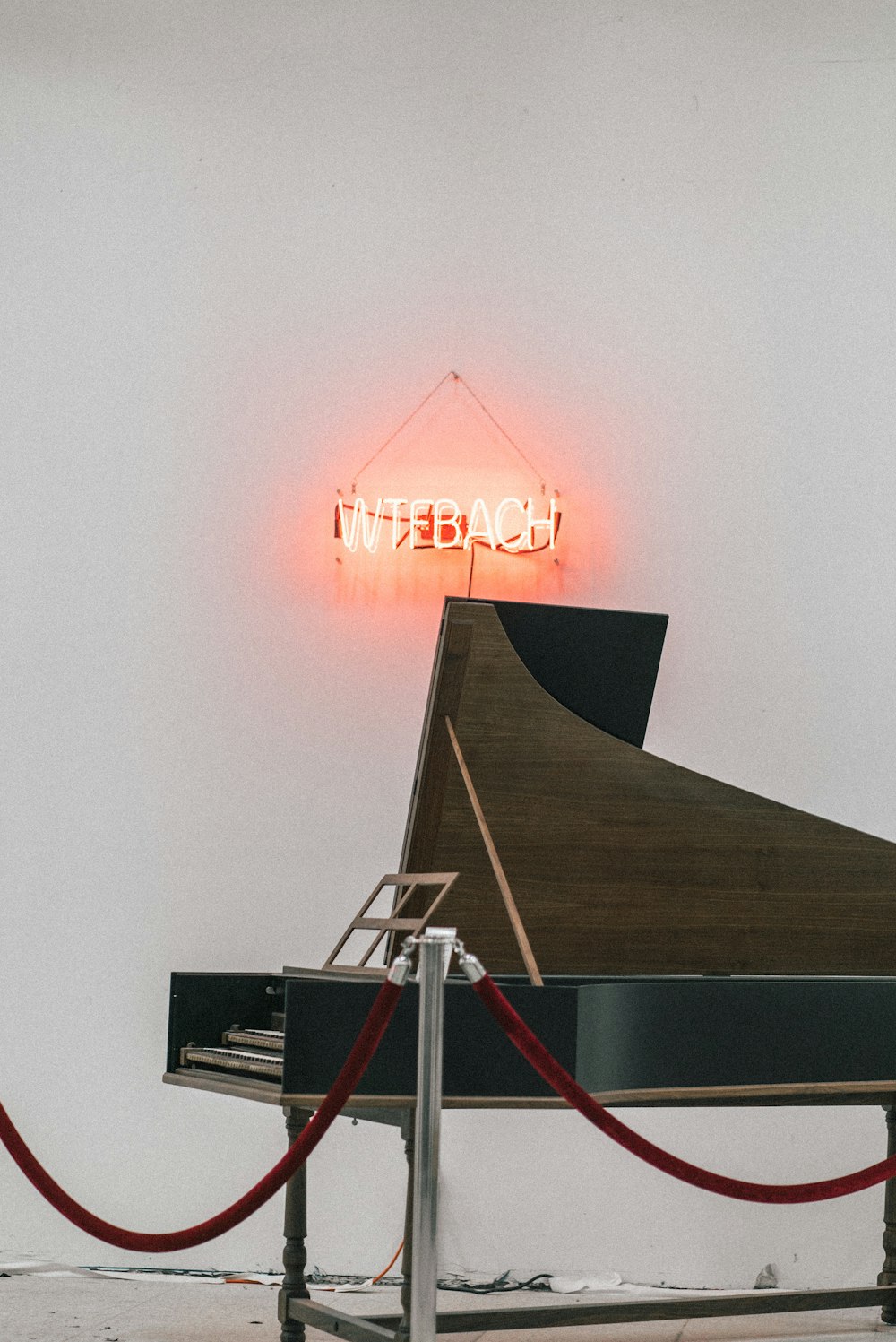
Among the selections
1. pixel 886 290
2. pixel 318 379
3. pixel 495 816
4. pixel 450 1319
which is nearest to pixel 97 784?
pixel 318 379

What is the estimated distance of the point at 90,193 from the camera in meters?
4.53

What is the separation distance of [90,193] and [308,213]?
662 mm

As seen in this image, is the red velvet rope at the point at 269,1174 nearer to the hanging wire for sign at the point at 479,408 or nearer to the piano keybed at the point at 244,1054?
the piano keybed at the point at 244,1054

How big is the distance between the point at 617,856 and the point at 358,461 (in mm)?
1780

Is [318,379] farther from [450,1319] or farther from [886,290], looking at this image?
[450,1319]

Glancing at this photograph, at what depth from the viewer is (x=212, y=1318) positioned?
3.62m

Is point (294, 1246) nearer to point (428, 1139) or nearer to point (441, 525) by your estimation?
point (428, 1139)

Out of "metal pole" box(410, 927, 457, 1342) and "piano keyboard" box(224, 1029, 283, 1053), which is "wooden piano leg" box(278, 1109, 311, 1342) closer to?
"piano keyboard" box(224, 1029, 283, 1053)

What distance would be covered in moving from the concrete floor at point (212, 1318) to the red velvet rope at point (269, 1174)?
3.10ft

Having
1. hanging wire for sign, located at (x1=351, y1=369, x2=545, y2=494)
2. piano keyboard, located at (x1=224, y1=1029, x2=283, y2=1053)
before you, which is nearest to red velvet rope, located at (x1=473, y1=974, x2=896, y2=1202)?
piano keyboard, located at (x1=224, y1=1029, x2=283, y2=1053)

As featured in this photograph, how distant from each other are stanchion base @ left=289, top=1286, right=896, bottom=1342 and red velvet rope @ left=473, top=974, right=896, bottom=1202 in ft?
1.69

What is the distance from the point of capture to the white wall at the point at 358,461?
4207 millimetres

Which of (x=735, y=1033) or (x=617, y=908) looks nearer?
(x=735, y=1033)

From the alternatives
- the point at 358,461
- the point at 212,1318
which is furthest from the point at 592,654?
the point at 212,1318
